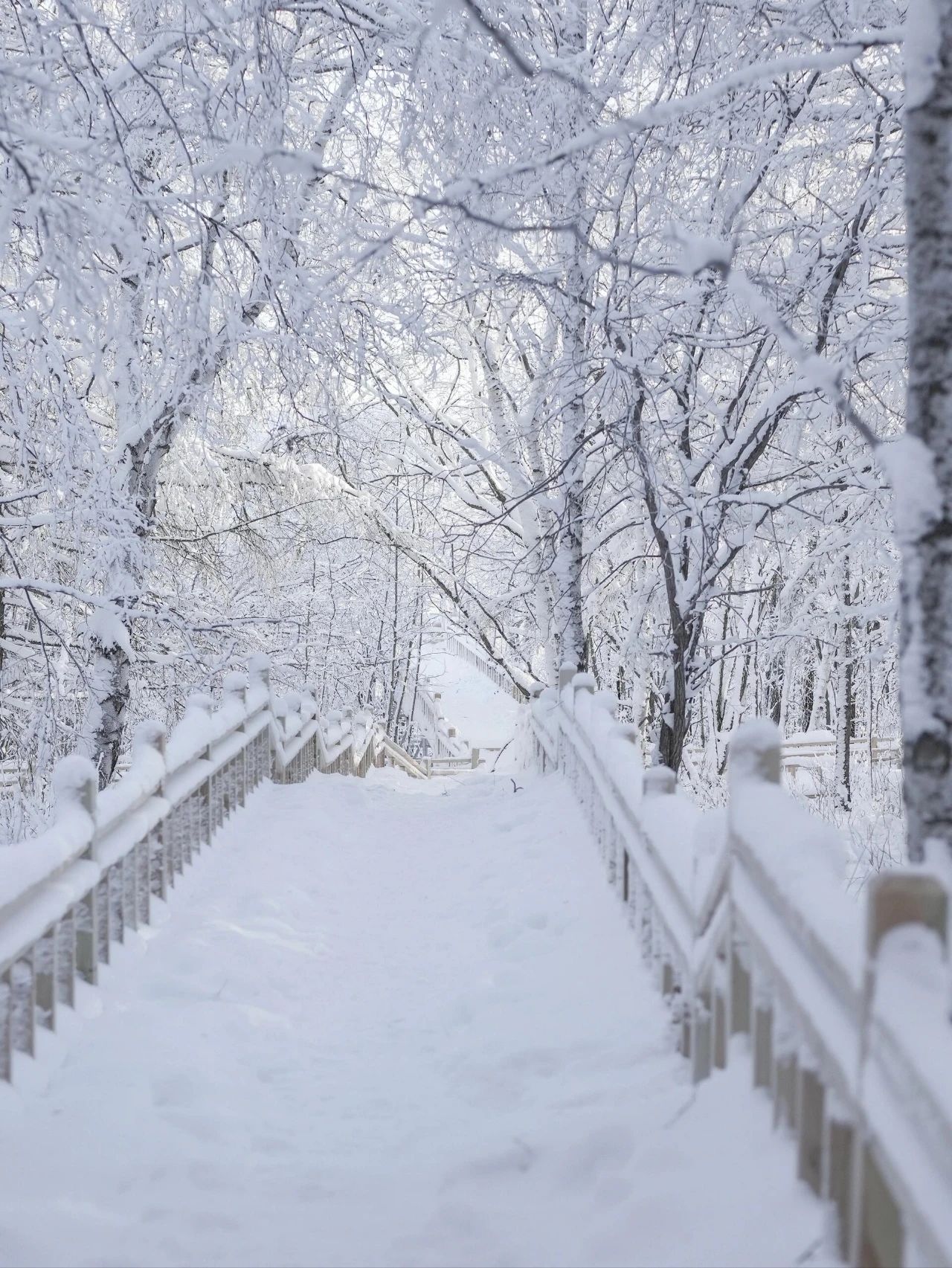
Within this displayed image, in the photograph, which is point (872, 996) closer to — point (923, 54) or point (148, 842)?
point (923, 54)

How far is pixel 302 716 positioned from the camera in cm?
Result: 1244

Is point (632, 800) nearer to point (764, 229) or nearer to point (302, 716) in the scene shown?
point (764, 229)

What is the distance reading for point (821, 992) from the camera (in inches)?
86.8

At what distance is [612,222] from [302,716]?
6.13 meters

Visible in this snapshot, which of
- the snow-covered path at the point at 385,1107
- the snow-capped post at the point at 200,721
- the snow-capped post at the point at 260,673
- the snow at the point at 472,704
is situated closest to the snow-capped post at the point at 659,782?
the snow-covered path at the point at 385,1107

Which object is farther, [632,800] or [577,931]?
[577,931]

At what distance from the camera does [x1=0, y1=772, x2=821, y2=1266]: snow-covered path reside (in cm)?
272

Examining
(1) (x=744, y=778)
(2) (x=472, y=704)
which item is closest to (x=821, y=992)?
(1) (x=744, y=778)

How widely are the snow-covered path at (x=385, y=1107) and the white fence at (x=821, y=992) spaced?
0.16 m

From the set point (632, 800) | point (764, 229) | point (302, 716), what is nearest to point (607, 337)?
point (764, 229)

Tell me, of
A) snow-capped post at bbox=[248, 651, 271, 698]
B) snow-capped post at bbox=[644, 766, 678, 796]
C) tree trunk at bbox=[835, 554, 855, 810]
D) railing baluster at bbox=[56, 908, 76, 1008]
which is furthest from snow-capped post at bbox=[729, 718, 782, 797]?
tree trunk at bbox=[835, 554, 855, 810]

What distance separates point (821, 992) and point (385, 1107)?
2187 mm

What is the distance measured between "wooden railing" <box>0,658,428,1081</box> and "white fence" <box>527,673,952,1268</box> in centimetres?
219

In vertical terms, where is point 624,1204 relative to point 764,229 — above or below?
below
